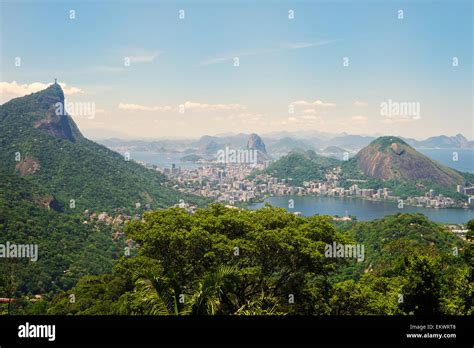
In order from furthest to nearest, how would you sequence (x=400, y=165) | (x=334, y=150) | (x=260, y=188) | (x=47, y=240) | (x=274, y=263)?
(x=334, y=150)
(x=260, y=188)
(x=400, y=165)
(x=47, y=240)
(x=274, y=263)

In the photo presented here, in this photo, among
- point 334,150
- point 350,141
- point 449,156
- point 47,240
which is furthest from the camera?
point 350,141

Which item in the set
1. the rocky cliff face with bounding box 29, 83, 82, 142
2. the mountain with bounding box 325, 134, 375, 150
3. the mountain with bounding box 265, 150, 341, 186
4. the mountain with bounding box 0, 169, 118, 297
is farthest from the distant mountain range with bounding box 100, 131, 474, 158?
the mountain with bounding box 0, 169, 118, 297

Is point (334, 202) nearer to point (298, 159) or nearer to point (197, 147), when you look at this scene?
point (298, 159)

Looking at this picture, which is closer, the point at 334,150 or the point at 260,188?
the point at 260,188

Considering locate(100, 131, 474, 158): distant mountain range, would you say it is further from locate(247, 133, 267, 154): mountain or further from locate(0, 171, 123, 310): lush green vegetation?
locate(0, 171, 123, 310): lush green vegetation

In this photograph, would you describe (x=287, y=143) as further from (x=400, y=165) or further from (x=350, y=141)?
(x=400, y=165)

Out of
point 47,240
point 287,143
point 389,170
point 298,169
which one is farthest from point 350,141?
point 47,240

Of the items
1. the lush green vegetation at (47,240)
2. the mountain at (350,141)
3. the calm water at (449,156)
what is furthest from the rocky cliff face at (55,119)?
the mountain at (350,141)

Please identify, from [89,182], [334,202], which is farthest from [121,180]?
[334,202]

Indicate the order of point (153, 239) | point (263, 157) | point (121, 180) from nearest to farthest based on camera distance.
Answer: point (153, 239), point (121, 180), point (263, 157)
